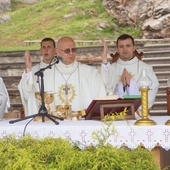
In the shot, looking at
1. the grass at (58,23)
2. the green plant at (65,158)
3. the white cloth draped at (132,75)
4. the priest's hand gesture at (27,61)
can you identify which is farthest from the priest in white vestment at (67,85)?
the grass at (58,23)

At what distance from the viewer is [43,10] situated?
19.9m

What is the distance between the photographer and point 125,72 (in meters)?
5.91

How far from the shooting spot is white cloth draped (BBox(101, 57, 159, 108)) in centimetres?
560

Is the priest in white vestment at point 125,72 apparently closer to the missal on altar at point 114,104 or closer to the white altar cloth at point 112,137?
the missal on altar at point 114,104

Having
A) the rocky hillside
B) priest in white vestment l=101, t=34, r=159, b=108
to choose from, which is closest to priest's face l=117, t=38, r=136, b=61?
priest in white vestment l=101, t=34, r=159, b=108

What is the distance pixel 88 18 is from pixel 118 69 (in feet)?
35.9

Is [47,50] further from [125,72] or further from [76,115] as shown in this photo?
[76,115]

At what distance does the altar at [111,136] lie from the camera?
4.14m

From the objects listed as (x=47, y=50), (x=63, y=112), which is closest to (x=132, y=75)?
(x=47, y=50)

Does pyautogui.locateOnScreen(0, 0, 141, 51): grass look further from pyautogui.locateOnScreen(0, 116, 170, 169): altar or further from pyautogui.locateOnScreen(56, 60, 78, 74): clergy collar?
pyautogui.locateOnScreen(0, 116, 170, 169): altar

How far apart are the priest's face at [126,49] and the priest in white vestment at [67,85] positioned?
55cm

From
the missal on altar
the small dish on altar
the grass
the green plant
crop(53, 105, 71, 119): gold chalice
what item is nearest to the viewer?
the green plant

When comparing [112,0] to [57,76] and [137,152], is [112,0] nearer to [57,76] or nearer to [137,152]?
[57,76]

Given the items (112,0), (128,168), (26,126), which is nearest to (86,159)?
(128,168)
